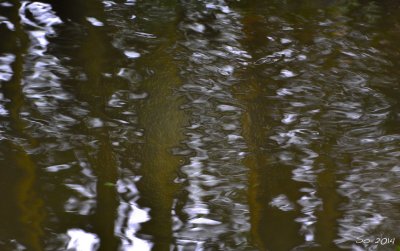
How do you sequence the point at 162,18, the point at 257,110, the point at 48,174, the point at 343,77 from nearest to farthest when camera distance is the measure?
the point at 48,174 → the point at 257,110 → the point at 343,77 → the point at 162,18

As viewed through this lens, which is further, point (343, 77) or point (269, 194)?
point (343, 77)

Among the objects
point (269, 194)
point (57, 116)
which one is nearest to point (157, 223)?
point (269, 194)

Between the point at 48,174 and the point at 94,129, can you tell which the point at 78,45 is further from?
the point at 48,174

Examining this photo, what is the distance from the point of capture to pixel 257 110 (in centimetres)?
411

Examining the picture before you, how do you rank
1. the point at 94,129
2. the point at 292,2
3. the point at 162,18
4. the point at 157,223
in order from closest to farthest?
the point at 157,223 → the point at 94,129 → the point at 162,18 → the point at 292,2

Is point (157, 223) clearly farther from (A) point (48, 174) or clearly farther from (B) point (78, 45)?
(B) point (78, 45)

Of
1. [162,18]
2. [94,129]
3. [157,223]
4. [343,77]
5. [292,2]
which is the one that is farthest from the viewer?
[292,2]

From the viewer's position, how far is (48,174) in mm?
3303

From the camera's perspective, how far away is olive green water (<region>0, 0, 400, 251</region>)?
3051 millimetres

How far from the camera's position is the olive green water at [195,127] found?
3051 millimetres

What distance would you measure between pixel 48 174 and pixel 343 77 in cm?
222

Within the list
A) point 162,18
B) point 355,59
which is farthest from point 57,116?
point 355,59

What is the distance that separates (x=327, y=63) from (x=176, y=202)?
2.01 meters

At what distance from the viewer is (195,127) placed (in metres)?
3.86
